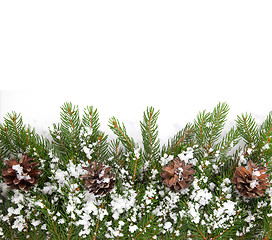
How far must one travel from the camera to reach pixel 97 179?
1.82 feet

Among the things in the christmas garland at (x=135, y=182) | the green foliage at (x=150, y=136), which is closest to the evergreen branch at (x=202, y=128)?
the christmas garland at (x=135, y=182)

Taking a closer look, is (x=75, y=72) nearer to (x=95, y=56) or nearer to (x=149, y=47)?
(x=95, y=56)

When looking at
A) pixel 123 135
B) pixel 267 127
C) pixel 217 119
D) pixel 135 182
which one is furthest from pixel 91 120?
pixel 267 127

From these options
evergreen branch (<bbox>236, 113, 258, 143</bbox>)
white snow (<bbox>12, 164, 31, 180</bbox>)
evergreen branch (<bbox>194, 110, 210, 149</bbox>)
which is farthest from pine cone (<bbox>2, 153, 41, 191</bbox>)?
evergreen branch (<bbox>236, 113, 258, 143</bbox>)

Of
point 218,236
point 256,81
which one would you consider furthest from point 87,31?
point 218,236

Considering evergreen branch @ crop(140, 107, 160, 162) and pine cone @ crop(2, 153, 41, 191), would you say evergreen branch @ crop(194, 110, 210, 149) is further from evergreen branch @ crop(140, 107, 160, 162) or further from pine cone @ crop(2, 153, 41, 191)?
pine cone @ crop(2, 153, 41, 191)

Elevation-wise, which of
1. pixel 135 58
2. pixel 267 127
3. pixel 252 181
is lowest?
pixel 252 181

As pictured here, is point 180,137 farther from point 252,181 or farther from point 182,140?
point 252,181

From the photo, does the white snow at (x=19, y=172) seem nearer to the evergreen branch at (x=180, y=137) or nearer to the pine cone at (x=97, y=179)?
the pine cone at (x=97, y=179)

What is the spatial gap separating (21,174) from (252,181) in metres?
0.55

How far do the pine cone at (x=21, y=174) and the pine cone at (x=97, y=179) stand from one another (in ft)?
0.42

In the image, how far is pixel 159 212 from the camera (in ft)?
1.93

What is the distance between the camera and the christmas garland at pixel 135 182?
1.87 feet

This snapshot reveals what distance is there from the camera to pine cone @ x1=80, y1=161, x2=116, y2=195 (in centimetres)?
55
